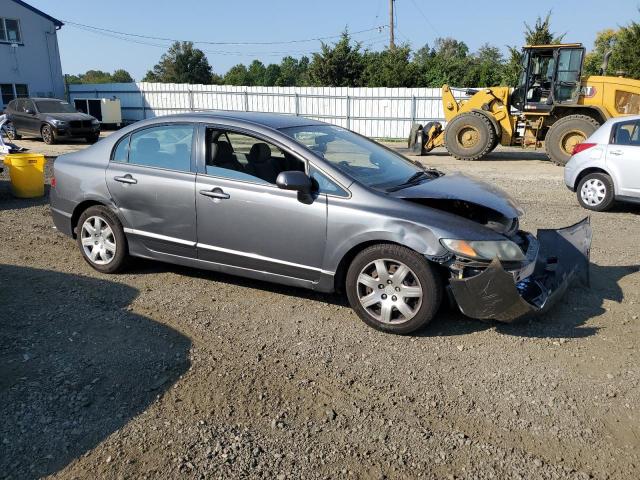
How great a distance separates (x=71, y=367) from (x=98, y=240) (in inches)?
78.6

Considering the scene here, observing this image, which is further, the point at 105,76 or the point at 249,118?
the point at 105,76

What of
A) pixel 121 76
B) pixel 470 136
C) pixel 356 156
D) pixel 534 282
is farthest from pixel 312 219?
pixel 121 76

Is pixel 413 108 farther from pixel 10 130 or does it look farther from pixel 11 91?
pixel 11 91

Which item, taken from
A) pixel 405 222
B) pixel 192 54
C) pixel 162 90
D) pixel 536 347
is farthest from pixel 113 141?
pixel 192 54

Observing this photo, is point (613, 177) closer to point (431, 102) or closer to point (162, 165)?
point (162, 165)

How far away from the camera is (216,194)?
15.3 feet

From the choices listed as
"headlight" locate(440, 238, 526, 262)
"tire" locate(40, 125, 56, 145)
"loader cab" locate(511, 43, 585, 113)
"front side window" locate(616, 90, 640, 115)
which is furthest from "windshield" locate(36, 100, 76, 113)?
"headlight" locate(440, 238, 526, 262)

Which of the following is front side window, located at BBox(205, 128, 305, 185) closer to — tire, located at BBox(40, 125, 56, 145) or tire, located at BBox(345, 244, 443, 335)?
tire, located at BBox(345, 244, 443, 335)

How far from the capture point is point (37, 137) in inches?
796

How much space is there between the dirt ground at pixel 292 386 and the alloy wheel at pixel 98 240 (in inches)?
8.6

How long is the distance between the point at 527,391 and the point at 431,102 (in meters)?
21.9

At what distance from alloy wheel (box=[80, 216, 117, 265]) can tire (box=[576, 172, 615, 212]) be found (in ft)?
23.1

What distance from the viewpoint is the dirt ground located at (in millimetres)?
2807

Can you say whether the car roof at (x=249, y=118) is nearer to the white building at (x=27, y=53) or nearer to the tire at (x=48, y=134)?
the tire at (x=48, y=134)
